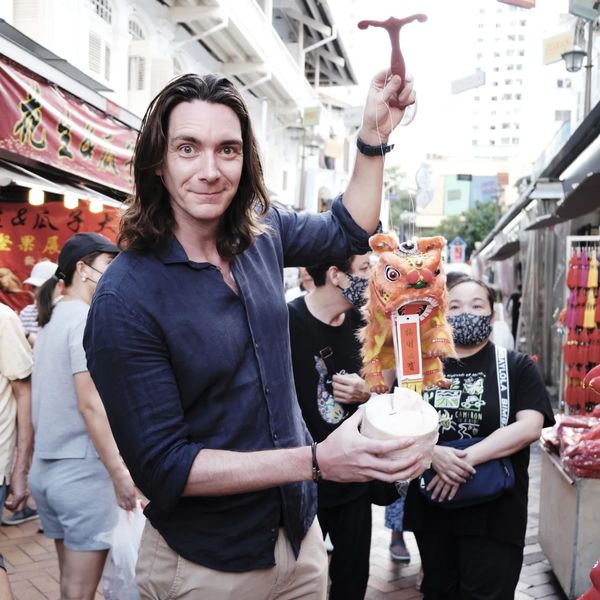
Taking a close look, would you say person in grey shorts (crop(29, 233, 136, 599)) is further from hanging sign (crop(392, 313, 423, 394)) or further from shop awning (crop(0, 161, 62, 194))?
shop awning (crop(0, 161, 62, 194))

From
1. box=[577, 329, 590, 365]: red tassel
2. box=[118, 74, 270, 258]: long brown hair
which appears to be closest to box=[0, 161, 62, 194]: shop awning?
box=[118, 74, 270, 258]: long brown hair

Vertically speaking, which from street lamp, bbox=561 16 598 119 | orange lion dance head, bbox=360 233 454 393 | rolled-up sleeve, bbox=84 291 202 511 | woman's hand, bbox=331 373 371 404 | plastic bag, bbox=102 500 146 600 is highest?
street lamp, bbox=561 16 598 119

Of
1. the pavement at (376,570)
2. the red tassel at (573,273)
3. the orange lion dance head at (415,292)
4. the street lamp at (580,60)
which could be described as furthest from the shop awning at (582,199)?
the orange lion dance head at (415,292)

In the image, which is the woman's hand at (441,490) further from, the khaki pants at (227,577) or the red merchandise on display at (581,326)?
the red merchandise on display at (581,326)

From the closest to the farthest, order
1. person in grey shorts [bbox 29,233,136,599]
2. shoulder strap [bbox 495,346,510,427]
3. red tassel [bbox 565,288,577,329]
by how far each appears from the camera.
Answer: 1. shoulder strap [bbox 495,346,510,427]
2. person in grey shorts [bbox 29,233,136,599]
3. red tassel [bbox 565,288,577,329]

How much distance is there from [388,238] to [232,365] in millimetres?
616

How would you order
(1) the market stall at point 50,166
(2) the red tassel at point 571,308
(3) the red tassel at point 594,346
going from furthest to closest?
(2) the red tassel at point 571,308 → (3) the red tassel at point 594,346 → (1) the market stall at point 50,166

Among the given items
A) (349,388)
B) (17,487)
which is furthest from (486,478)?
(17,487)

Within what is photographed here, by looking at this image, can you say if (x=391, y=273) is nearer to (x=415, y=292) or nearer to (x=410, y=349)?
(x=415, y=292)

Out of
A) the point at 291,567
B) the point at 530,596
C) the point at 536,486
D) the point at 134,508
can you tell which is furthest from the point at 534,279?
the point at 291,567

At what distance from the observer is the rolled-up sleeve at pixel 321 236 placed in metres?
2.01

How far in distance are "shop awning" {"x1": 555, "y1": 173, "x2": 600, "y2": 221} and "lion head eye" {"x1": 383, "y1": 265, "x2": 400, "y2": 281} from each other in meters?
4.23

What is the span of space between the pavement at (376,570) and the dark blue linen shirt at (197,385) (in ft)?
9.15

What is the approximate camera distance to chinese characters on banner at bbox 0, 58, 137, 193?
5609 millimetres
